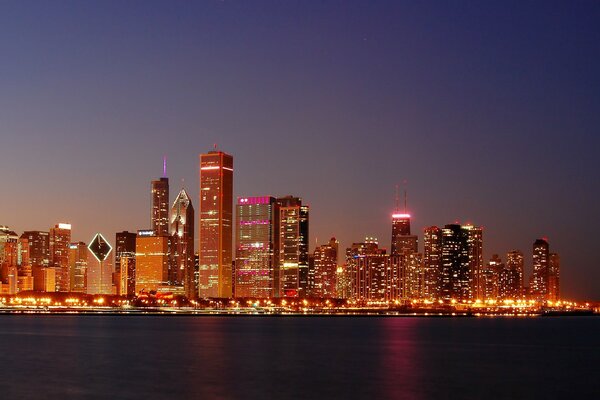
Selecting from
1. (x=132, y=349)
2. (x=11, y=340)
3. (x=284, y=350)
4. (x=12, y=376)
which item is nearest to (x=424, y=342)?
(x=284, y=350)

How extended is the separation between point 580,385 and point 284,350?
39880mm

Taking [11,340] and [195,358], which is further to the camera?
[11,340]

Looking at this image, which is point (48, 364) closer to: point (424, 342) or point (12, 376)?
point (12, 376)

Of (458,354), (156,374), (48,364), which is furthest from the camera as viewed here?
(458,354)

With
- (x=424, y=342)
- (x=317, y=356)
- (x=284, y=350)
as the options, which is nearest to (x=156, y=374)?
(x=317, y=356)

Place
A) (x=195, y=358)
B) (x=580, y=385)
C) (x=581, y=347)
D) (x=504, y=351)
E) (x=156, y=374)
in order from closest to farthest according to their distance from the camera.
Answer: (x=580, y=385) < (x=156, y=374) < (x=195, y=358) < (x=504, y=351) < (x=581, y=347)

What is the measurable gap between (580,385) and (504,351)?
3589 centimetres

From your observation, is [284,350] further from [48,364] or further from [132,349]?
[48,364]

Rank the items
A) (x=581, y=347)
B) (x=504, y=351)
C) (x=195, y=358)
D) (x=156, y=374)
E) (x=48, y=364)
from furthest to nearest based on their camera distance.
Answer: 1. (x=581, y=347)
2. (x=504, y=351)
3. (x=195, y=358)
4. (x=48, y=364)
5. (x=156, y=374)

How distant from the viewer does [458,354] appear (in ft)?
311

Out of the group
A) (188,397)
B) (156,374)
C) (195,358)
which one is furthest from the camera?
(195,358)

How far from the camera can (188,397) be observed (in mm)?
56625

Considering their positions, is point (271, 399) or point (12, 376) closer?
point (271, 399)

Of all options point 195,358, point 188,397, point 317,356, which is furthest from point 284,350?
point 188,397
